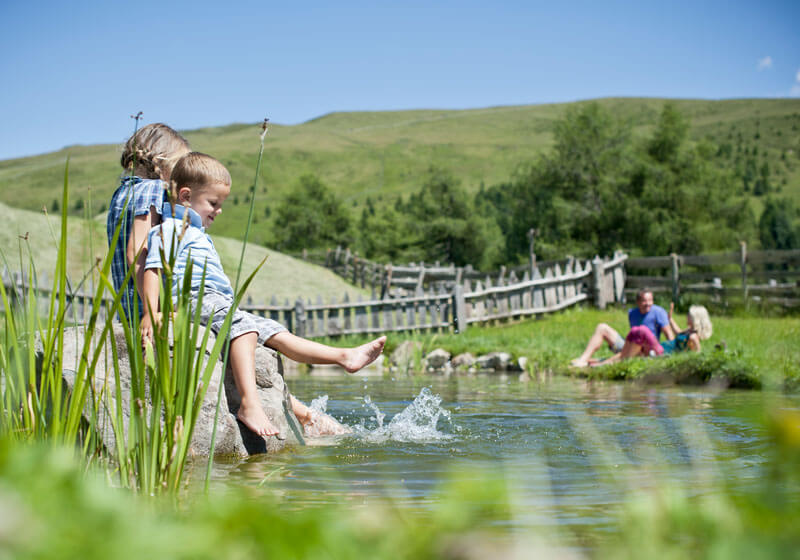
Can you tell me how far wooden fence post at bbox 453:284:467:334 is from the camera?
16.2 m

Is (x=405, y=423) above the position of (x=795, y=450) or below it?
below

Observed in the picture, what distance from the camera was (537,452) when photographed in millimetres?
4062

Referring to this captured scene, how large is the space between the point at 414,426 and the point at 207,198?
210 centimetres

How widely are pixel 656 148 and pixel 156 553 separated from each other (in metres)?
41.8

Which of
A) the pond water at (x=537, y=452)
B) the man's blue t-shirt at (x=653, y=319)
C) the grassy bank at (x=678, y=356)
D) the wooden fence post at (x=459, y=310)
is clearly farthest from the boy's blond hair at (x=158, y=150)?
the wooden fence post at (x=459, y=310)

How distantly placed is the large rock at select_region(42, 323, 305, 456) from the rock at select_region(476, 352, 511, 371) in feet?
20.6

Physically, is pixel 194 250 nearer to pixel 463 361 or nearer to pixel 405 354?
pixel 463 361

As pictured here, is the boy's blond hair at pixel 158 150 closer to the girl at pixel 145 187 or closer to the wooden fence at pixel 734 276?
the girl at pixel 145 187

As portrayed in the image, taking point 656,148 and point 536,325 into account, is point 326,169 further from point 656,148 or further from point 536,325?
point 536,325

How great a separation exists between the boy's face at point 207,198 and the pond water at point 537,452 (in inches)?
53.0

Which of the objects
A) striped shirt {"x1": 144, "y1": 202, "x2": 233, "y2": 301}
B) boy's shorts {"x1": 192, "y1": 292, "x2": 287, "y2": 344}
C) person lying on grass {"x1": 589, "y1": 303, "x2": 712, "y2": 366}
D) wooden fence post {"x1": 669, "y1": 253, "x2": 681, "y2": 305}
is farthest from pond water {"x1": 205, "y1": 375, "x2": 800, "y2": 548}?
wooden fence post {"x1": 669, "y1": 253, "x2": 681, "y2": 305}

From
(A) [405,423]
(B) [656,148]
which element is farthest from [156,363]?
(B) [656,148]

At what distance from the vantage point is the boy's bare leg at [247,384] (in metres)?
4.17

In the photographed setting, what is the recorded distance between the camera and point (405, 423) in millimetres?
5328
